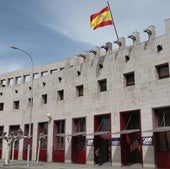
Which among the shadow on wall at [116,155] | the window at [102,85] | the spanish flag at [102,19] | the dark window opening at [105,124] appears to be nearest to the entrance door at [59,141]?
the dark window opening at [105,124]

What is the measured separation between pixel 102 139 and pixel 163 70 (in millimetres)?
9913

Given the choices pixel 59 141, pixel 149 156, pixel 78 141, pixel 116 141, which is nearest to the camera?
pixel 149 156

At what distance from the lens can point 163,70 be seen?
29422 mm

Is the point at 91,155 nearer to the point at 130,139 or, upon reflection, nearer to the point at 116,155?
the point at 116,155

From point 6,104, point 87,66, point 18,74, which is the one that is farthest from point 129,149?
point 18,74

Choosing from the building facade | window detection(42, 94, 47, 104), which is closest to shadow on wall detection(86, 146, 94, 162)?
the building facade

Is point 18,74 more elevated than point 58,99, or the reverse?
point 18,74

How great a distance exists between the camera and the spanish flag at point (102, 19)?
33.2 metres

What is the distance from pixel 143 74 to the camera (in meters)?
30.6

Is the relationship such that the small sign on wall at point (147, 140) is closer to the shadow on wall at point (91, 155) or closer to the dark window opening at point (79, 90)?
the shadow on wall at point (91, 155)

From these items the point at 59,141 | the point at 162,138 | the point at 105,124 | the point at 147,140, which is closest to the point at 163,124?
the point at 162,138

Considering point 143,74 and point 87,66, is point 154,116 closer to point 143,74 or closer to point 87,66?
point 143,74

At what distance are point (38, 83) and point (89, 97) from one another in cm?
1161

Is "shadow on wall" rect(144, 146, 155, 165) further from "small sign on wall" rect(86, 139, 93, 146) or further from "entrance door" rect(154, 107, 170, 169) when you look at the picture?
"small sign on wall" rect(86, 139, 93, 146)
